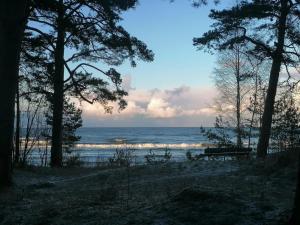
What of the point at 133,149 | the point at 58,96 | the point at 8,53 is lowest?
the point at 133,149

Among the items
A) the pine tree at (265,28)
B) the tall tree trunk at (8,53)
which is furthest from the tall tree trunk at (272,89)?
the tall tree trunk at (8,53)

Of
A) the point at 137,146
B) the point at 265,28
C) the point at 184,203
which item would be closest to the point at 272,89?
the point at 265,28

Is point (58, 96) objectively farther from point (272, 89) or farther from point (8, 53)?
point (8, 53)

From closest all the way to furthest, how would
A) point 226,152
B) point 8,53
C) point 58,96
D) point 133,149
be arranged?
point 8,53
point 226,152
point 58,96
point 133,149

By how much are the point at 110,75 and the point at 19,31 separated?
11.2 meters

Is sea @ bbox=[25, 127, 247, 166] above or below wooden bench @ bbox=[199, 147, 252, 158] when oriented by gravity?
below

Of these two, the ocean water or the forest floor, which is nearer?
the forest floor

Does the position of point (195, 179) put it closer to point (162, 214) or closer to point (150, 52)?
point (162, 214)

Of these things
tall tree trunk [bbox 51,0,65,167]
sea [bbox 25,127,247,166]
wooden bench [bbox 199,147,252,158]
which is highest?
tall tree trunk [bbox 51,0,65,167]

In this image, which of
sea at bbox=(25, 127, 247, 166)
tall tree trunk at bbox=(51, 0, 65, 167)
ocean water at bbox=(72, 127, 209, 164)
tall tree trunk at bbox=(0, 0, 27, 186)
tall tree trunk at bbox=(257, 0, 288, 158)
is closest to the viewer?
tall tree trunk at bbox=(0, 0, 27, 186)

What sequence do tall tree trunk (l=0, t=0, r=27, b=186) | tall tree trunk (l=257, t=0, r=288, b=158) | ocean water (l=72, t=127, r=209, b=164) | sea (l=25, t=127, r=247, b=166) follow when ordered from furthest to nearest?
ocean water (l=72, t=127, r=209, b=164)
sea (l=25, t=127, r=247, b=166)
tall tree trunk (l=257, t=0, r=288, b=158)
tall tree trunk (l=0, t=0, r=27, b=186)

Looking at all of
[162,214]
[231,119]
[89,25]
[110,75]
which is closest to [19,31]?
[162,214]

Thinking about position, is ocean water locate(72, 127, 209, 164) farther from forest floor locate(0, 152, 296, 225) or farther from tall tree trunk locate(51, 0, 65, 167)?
forest floor locate(0, 152, 296, 225)

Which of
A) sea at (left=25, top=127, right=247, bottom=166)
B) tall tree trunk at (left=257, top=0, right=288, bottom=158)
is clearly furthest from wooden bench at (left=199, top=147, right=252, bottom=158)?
sea at (left=25, top=127, right=247, bottom=166)
